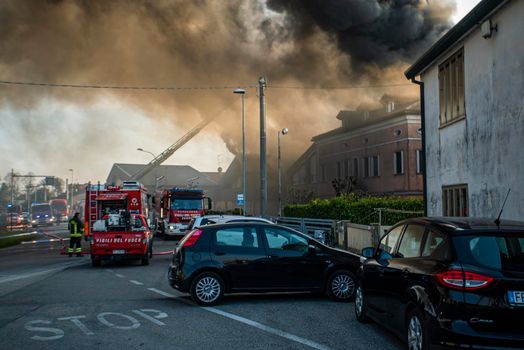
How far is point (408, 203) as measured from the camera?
833 inches

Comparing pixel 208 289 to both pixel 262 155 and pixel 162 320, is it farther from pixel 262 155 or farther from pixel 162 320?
pixel 262 155

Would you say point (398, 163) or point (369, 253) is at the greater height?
point (398, 163)

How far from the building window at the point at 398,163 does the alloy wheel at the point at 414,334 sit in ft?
112

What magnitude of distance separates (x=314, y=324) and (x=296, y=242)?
89.8 inches

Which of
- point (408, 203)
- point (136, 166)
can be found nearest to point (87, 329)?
point (408, 203)

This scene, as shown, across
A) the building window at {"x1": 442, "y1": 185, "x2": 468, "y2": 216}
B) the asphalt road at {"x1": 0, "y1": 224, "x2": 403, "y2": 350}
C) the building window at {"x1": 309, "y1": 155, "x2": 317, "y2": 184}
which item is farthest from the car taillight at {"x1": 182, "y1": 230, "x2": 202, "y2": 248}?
the building window at {"x1": 309, "y1": 155, "x2": 317, "y2": 184}

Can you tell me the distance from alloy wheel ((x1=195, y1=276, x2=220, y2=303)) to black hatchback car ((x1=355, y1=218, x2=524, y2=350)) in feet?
12.5

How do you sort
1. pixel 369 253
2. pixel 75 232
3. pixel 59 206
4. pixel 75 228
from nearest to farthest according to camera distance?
1. pixel 369 253
2. pixel 75 228
3. pixel 75 232
4. pixel 59 206

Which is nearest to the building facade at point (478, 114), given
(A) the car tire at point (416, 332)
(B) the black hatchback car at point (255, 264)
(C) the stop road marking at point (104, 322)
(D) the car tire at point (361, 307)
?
(B) the black hatchback car at point (255, 264)

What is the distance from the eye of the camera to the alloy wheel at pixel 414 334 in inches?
216

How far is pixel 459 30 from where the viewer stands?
13.1 meters

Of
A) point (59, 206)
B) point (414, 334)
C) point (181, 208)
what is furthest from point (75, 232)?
point (59, 206)

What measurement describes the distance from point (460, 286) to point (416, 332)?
85 centimetres

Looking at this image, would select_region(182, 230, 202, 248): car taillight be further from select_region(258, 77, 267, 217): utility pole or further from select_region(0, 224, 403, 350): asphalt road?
select_region(258, 77, 267, 217): utility pole
